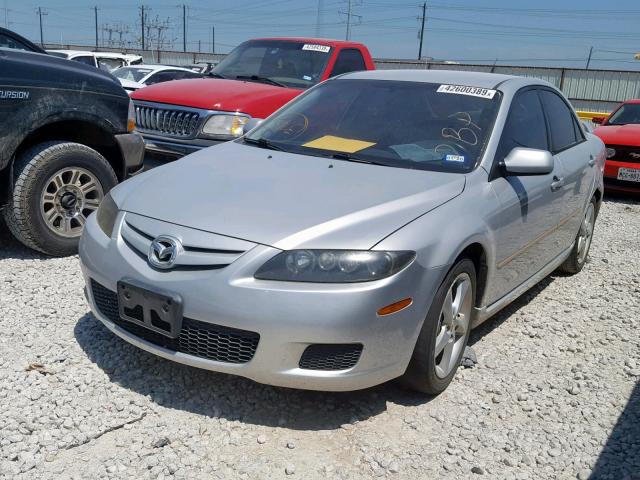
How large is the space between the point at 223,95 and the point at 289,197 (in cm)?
387

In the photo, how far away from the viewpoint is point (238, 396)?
3.18m

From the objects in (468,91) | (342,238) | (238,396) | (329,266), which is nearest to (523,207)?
(468,91)

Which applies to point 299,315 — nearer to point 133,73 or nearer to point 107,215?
point 107,215

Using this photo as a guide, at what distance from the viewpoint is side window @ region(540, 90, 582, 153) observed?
4695 mm

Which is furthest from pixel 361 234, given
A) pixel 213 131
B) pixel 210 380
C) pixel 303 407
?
pixel 213 131

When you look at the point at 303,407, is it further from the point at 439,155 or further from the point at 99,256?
the point at 439,155

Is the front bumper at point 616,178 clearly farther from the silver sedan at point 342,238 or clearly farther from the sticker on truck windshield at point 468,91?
the sticker on truck windshield at point 468,91

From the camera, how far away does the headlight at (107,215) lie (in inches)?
130

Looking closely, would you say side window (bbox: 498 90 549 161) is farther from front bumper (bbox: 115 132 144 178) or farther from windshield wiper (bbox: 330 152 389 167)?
front bumper (bbox: 115 132 144 178)

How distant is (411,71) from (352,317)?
2443mm

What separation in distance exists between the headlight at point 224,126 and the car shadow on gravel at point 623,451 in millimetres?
4413

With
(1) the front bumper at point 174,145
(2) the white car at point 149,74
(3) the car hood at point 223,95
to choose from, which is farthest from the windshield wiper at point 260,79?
(2) the white car at point 149,74

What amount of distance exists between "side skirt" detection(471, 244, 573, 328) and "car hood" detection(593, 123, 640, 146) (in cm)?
467

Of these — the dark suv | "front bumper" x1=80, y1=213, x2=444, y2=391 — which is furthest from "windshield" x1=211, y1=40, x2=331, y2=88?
"front bumper" x1=80, y1=213, x2=444, y2=391
